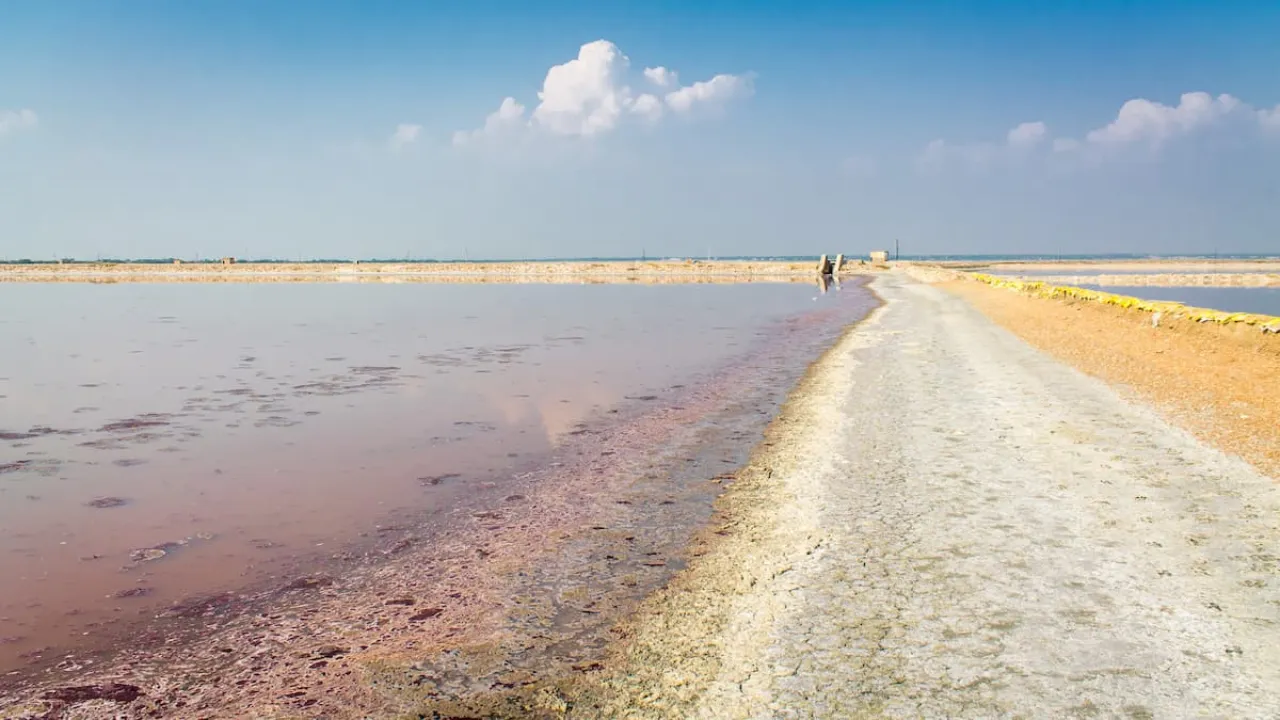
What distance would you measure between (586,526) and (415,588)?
6.71ft

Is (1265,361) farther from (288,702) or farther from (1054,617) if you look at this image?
(288,702)

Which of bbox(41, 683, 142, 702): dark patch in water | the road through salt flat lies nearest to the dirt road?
the road through salt flat

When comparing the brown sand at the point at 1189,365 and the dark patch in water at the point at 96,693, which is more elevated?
the brown sand at the point at 1189,365

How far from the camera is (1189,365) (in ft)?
56.0

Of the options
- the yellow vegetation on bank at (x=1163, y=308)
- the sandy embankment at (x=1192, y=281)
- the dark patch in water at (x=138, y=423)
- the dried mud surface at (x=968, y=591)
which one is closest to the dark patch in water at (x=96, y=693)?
the dried mud surface at (x=968, y=591)

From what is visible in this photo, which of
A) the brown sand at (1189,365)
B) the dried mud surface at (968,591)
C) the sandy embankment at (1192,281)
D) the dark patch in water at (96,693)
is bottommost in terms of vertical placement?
the dark patch in water at (96,693)

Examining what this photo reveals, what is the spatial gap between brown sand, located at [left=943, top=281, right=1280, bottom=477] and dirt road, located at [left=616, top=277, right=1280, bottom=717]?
2.70 feet

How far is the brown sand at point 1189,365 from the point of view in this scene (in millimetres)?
11016

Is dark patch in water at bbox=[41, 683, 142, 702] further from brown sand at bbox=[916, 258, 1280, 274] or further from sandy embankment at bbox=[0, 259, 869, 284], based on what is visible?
brown sand at bbox=[916, 258, 1280, 274]

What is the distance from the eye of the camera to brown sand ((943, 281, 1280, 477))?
11.0m

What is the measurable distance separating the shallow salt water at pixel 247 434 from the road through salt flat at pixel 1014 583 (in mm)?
4348

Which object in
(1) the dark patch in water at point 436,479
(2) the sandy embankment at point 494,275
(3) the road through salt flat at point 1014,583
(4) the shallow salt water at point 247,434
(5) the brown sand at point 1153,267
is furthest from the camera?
(2) the sandy embankment at point 494,275

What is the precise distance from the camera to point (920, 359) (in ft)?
64.2

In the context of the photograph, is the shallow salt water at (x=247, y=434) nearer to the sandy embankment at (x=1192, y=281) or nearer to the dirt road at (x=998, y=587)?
the dirt road at (x=998, y=587)
